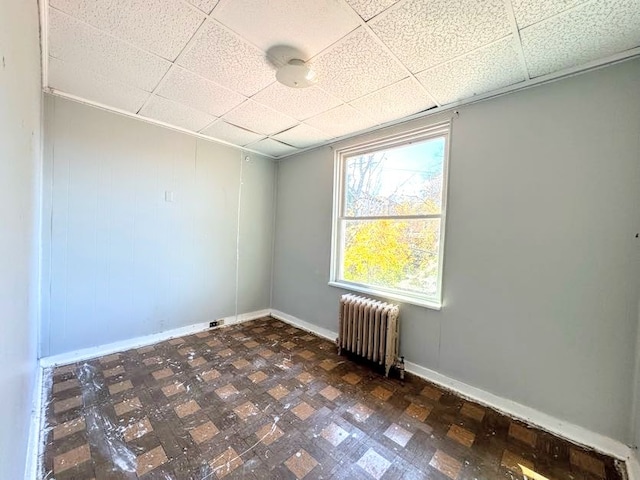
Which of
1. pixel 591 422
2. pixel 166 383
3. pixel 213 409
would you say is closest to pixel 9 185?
pixel 213 409

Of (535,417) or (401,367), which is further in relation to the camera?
(401,367)

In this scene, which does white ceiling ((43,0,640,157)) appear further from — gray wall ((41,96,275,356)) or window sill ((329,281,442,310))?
window sill ((329,281,442,310))

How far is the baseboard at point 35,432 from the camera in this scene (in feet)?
4.47

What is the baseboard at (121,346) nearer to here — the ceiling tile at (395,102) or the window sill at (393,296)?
the window sill at (393,296)

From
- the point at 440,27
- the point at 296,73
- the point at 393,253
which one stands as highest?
the point at 440,27

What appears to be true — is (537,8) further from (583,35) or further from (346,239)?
(346,239)

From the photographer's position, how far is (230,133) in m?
3.17

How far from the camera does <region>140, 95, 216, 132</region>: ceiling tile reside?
250cm

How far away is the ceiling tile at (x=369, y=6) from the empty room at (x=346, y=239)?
12 millimetres

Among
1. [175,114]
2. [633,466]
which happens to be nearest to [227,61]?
[175,114]

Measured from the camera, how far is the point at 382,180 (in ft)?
9.60

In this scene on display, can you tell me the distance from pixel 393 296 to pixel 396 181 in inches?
48.2

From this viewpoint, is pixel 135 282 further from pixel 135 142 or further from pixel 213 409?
pixel 213 409

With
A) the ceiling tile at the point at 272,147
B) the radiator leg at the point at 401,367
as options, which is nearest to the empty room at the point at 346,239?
the radiator leg at the point at 401,367
